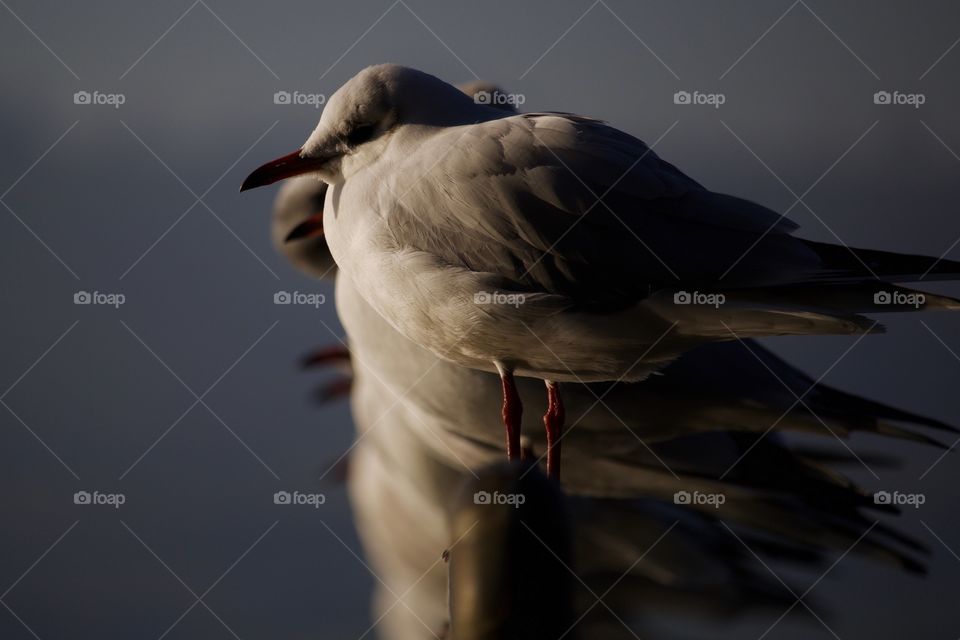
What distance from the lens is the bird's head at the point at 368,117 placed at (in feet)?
8.21

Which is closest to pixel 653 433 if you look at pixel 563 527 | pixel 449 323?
pixel 449 323

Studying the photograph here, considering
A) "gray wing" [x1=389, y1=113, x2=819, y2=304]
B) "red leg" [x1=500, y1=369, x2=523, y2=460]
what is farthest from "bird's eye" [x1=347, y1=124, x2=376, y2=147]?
"red leg" [x1=500, y1=369, x2=523, y2=460]

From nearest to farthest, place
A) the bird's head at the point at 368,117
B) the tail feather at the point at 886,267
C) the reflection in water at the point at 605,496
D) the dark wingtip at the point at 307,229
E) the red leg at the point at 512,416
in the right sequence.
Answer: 1. the reflection in water at the point at 605,496
2. the tail feather at the point at 886,267
3. the bird's head at the point at 368,117
4. the red leg at the point at 512,416
5. the dark wingtip at the point at 307,229

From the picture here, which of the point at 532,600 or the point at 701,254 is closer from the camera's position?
the point at 532,600

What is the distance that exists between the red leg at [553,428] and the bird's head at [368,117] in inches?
25.7

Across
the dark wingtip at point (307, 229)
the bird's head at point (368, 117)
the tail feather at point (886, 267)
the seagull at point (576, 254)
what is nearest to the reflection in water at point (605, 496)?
the dark wingtip at point (307, 229)

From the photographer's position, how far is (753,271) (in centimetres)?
229

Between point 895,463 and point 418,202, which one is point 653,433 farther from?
point 418,202

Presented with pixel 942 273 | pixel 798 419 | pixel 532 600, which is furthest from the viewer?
pixel 798 419

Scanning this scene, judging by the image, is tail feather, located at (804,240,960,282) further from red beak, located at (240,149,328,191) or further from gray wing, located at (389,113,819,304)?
red beak, located at (240,149,328,191)

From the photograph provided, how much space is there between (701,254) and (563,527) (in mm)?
738

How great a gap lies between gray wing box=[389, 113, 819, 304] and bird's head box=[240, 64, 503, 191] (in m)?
0.20

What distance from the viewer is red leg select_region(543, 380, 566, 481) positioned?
2.63 meters

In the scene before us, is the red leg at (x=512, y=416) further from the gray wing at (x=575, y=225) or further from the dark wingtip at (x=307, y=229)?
the dark wingtip at (x=307, y=229)
